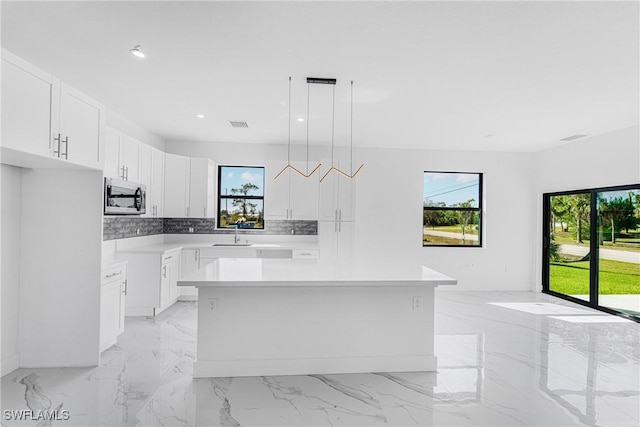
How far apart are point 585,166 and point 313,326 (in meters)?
4.92

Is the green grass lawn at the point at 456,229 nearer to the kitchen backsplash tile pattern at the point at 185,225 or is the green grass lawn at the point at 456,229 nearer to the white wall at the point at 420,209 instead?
the white wall at the point at 420,209

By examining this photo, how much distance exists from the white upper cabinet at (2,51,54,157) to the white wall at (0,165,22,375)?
0.62 m

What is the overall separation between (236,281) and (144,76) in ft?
6.75

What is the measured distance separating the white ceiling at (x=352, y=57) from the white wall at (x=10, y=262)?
3.37 feet

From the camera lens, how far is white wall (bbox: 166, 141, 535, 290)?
6.18 metres

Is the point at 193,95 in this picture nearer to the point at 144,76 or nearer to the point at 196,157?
the point at 144,76

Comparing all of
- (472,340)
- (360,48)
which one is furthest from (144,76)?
(472,340)

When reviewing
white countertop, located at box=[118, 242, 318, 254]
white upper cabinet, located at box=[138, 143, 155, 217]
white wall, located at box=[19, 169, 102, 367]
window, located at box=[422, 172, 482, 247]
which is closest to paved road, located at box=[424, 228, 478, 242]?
window, located at box=[422, 172, 482, 247]

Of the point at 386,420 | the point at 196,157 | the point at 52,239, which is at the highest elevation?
the point at 196,157

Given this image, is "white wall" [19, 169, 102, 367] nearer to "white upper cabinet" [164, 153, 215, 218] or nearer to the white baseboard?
the white baseboard

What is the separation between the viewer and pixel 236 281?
2480 mm

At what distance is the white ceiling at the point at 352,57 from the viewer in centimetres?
215

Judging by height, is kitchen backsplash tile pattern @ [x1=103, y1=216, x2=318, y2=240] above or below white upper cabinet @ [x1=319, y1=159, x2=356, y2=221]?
below

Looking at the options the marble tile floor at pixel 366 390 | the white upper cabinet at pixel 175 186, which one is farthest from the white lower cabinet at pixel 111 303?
the white upper cabinet at pixel 175 186
